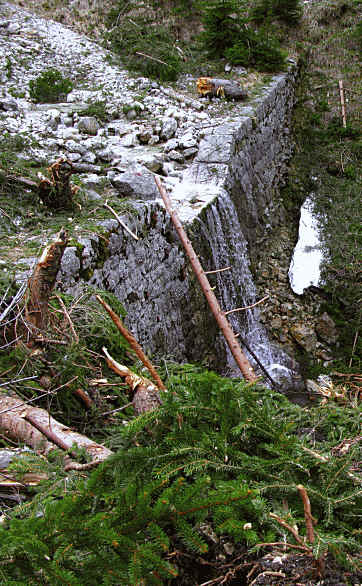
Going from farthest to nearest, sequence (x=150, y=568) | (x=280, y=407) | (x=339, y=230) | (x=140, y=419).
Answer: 1. (x=339, y=230)
2. (x=280, y=407)
3. (x=140, y=419)
4. (x=150, y=568)

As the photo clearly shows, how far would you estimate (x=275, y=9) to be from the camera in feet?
35.1

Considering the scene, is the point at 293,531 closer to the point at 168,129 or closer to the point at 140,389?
the point at 140,389

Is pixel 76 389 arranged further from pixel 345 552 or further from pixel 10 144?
pixel 10 144

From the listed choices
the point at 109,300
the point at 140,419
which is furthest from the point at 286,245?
the point at 140,419

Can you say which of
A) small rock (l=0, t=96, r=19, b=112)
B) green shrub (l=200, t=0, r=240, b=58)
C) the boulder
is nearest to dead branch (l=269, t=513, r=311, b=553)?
the boulder

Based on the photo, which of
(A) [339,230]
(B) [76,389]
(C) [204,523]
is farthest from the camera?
(A) [339,230]

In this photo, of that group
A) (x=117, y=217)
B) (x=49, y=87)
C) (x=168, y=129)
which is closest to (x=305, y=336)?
(x=168, y=129)

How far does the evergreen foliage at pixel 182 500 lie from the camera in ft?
3.34

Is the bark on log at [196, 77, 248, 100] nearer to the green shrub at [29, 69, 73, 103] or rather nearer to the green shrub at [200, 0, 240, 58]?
the green shrub at [200, 0, 240, 58]

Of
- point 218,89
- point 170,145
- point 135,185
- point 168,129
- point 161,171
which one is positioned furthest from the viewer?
point 218,89

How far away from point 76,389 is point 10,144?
4140 millimetres

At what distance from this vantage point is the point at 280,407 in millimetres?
1874

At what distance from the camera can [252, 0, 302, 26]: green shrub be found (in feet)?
34.8

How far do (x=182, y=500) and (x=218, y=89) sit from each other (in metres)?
8.38
